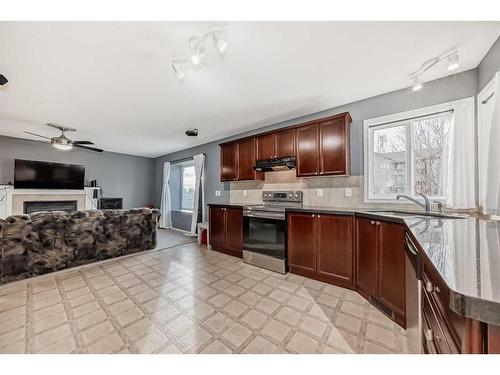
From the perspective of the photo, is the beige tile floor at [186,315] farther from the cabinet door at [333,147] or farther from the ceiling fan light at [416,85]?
the ceiling fan light at [416,85]

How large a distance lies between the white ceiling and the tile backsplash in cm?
107

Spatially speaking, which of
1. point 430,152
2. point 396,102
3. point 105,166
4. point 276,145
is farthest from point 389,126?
point 105,166

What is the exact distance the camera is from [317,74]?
2.14 metres

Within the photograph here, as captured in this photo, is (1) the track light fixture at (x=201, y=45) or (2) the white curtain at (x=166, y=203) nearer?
(1) the track light fixture at (x=201, y=45)

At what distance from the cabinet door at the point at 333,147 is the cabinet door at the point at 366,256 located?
0.78 meters

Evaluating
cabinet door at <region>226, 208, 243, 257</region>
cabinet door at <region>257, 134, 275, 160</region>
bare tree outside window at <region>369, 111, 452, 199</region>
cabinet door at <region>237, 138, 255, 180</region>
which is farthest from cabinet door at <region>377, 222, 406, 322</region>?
cabinet door at <region>237, 138, 255, 180</region>

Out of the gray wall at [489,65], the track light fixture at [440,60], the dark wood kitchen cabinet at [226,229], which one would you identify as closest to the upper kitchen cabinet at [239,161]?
the dark wood kitchen cabinet at [226,229]

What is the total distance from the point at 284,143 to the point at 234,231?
5.75 feet

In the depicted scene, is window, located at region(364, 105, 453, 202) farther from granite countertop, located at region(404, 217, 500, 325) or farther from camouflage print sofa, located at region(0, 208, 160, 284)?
camouflage print sofa, located at region(0, 208, 160, 284)

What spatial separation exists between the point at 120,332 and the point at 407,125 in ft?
12.1

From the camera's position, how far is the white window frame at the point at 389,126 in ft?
7.41

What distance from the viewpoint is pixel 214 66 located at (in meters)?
2.01

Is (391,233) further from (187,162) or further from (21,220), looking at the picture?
(187,162)

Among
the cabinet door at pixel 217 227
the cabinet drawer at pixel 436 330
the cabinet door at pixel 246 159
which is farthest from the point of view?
the cabinet door at pixel 217 227
